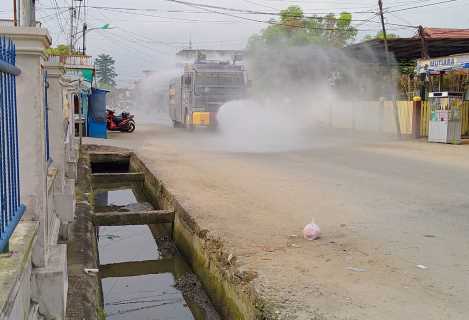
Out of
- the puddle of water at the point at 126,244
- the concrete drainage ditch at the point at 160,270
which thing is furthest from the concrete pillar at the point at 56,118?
the puddle of water at the point at 126,244

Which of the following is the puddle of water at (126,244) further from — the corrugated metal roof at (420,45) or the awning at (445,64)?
the corrugated metal roof at (420,45)

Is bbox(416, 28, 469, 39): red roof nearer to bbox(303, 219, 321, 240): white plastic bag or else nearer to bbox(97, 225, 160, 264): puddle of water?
bbox(97, 225, 160, 264): puddle of water

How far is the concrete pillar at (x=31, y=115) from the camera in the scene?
10.9ft

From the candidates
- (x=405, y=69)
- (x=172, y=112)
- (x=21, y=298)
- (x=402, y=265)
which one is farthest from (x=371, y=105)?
(x=21, y=298)

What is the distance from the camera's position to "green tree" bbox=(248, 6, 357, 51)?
37656 mm

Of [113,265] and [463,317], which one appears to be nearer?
[463,317]

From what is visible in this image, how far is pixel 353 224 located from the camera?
6863 mm

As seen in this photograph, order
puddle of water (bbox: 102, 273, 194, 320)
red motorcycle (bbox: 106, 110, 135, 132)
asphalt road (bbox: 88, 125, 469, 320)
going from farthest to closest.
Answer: red motorcycle (bbox: 106, 110, 135, 132), puddle of water (bbox: 102, 273, 194, 320), asphalt road (bbox: 88, 125, 469, 320)

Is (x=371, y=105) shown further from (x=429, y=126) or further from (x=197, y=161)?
(x=197, y=161)

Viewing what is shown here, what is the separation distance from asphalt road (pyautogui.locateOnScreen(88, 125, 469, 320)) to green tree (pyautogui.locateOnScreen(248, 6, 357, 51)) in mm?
24824

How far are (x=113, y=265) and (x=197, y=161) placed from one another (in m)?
6.39

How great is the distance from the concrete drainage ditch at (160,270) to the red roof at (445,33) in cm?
1762

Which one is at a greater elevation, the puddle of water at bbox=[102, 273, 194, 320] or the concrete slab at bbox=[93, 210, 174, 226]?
the concrete slab at bbox=[93, 210, 174, 226]

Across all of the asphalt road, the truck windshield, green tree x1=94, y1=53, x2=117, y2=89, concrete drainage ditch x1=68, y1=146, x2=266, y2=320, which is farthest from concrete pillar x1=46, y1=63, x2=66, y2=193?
green tree x1=94, y1=53, x2=117, y2=89
